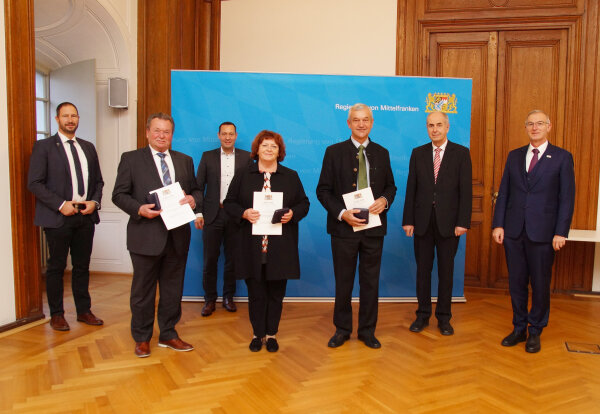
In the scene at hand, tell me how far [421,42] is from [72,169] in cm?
404

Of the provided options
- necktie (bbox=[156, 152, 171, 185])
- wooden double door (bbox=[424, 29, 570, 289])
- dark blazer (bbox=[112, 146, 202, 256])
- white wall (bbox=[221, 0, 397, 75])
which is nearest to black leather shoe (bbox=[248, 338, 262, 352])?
dark blazer (bbox=[112, 146, 202, 256])

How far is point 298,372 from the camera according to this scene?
119 inches

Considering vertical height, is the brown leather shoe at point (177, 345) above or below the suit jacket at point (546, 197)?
below

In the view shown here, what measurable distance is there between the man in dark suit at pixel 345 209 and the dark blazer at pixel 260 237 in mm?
299

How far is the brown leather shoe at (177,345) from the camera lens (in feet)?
11.1

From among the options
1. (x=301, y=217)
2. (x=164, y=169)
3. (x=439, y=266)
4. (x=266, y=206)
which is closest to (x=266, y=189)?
(x=266, y=206)

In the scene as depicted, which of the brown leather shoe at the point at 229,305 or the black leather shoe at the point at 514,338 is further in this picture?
the brown leather shoe at the point at 229,305

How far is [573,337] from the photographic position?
385cm

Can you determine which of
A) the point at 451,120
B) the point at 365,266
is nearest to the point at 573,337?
the point at 365,266

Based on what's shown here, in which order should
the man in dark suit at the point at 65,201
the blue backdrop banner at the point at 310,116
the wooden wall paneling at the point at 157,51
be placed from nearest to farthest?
the man in dark suit at the point at 65,201 < the blue backdrop banner at the point at 310,116 < the wooden wall paneling at the point at 157,51

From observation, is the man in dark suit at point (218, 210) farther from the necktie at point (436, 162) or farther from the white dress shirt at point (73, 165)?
the necktie at point (436, 162)

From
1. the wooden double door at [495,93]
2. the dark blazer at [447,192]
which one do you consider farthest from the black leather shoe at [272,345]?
the wooden double door at [495,93]

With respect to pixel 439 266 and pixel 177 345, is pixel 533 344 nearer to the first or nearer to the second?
pixel 439 266

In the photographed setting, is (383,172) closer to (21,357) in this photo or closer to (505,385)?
(505,385)
